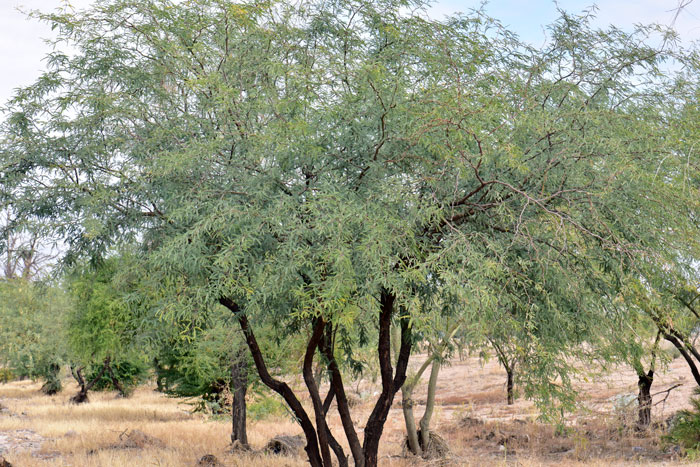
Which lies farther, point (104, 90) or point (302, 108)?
point (104, 90)

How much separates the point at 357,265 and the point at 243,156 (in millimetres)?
2333

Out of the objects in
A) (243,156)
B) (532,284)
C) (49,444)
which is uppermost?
(243,156)

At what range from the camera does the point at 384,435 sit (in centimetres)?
2284

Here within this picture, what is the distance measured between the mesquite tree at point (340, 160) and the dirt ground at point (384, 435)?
2.34 meters

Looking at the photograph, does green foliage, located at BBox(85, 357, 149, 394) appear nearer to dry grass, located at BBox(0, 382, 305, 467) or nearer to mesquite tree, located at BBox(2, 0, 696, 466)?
dry grass, located at BBox(0, 382, 305, 467)

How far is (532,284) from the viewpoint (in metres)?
8.87

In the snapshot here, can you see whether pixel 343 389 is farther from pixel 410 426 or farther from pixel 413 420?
pixel 410 426

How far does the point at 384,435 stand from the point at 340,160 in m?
→ 16.6

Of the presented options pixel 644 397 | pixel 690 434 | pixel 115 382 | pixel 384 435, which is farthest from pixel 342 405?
pixel 115 382

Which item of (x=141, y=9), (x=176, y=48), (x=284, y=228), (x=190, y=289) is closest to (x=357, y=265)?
(x=284, y=228)

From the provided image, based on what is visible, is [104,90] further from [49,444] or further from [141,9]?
[49,444]

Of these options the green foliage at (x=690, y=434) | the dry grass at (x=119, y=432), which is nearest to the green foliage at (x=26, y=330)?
the dry grass at (x=119, y=432)

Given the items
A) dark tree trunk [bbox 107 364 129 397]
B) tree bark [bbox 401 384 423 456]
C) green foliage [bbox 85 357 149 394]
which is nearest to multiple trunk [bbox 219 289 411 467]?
tree bark [bbox 401 384 423 456]

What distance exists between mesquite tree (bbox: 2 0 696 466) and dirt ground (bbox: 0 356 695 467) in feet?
7.67
